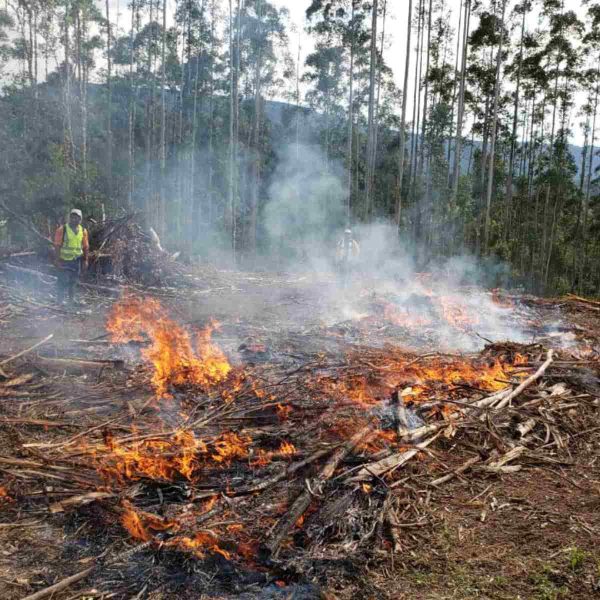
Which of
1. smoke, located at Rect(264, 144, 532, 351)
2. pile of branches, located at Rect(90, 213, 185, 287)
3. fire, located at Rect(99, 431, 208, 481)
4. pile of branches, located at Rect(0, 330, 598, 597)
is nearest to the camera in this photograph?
pile of branches, located at Rect(0, 330, 598, 597)

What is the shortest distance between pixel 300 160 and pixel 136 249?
23992mm

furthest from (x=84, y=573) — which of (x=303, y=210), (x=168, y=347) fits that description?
(x=303, y=210)

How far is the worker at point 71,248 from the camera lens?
28.8 feet

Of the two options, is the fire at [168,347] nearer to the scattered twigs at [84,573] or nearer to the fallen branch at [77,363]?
the fallen branch at [77,363]

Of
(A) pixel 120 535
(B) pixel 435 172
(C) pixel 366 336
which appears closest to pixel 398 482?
(A) pixel 120 535

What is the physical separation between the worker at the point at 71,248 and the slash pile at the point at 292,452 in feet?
11.3

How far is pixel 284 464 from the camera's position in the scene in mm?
4047

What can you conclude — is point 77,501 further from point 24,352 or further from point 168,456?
point 24,352

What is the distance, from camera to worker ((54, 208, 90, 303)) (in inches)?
346

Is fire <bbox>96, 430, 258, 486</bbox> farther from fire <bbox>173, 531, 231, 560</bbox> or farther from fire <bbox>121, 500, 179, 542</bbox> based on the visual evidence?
fire <bbox>173, 531, 231, 560</bbox>

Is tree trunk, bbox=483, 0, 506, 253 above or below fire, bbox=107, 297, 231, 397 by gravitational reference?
above

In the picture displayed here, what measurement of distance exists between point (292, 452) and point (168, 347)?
139 inches

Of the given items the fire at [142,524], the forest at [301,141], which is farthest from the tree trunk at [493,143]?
the fire at [142,524]

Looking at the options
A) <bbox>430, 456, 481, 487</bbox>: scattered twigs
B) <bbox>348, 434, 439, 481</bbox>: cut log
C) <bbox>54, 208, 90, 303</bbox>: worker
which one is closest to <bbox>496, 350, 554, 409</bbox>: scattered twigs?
<bbox>430, 456, 481, 487</bbox>: scattered twigs
